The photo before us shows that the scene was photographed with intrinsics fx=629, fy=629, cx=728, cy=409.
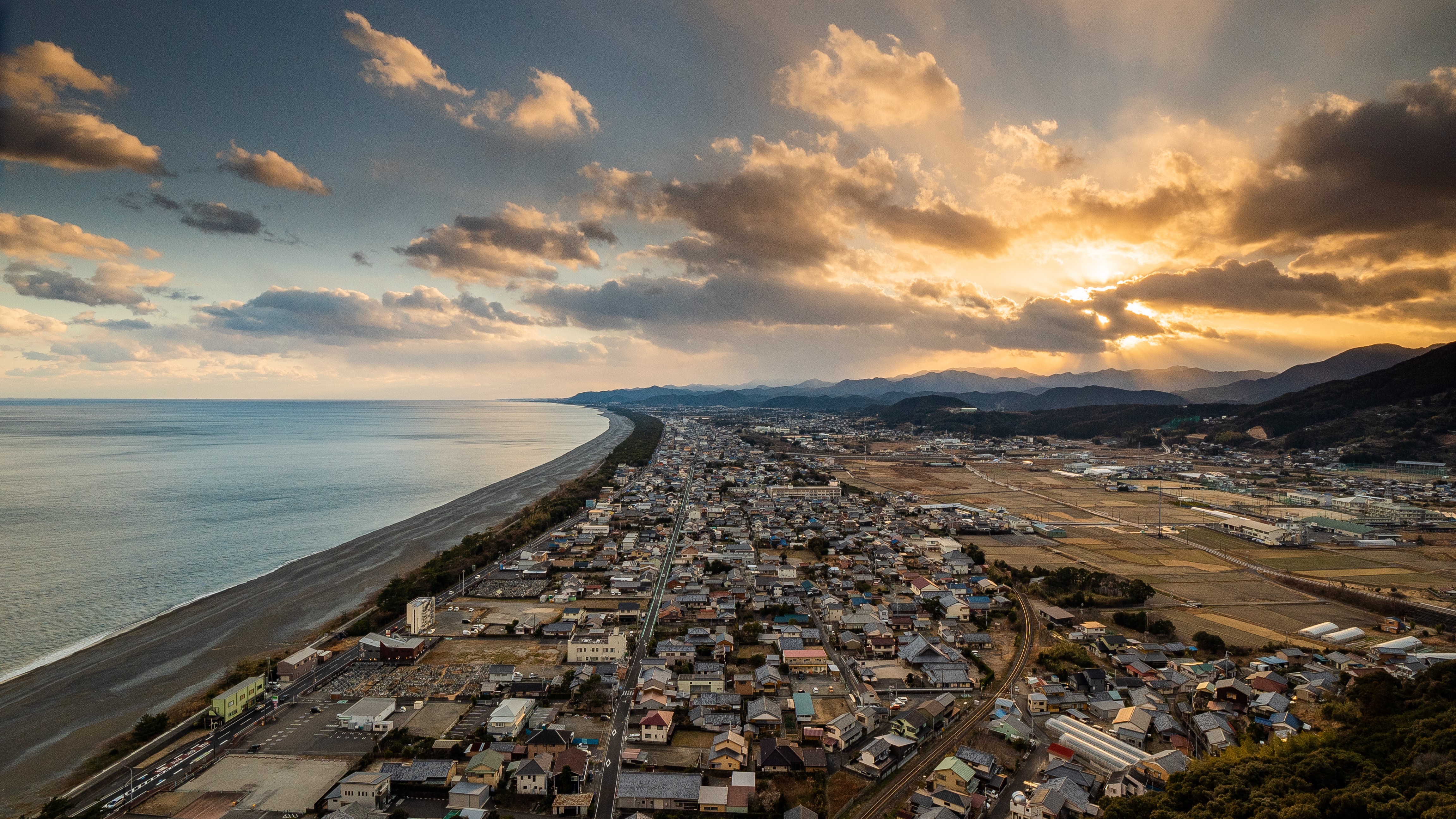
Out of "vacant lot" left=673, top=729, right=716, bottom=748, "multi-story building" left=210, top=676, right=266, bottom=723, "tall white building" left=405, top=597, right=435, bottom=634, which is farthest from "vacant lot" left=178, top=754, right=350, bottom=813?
"tall white building" left=405, top=597, right=435, bottom=634

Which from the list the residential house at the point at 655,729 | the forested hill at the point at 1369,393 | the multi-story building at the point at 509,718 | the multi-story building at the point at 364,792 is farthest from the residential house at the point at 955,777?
the forested hill at the point at 1369,393

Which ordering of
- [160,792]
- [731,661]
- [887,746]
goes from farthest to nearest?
[731,661]
[887,746]
[160,792]

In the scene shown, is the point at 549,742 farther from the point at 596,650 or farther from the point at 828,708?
the point at 828,708

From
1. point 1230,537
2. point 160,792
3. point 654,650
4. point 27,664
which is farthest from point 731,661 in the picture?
point 1230,537

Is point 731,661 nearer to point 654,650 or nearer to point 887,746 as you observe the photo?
Result: point 654,650

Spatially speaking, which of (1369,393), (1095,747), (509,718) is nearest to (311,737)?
(509,718)
